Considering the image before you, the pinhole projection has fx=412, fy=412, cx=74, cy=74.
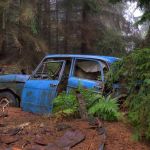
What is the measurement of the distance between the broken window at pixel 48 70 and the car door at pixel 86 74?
70 centimetres

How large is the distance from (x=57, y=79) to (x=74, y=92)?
1.82m

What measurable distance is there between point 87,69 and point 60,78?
73 cm

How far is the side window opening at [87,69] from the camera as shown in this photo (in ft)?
33.7

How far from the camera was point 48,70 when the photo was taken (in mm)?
11406

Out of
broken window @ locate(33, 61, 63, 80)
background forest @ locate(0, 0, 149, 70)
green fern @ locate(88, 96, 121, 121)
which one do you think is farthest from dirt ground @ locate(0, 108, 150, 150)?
background forest @ locate(0, 0, 149, 70)

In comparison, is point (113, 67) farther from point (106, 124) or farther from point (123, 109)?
point (106, 124)

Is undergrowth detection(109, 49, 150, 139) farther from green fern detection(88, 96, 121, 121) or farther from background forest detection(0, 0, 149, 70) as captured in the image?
background forest detection(0, 0, 149, 70)

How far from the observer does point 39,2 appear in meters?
24.1

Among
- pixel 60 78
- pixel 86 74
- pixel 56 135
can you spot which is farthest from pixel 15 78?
pixel 56 135

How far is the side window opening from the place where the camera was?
33.7 feet

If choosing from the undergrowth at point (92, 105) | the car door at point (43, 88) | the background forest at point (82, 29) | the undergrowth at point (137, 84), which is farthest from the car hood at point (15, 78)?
the background forest at point (82, 29)

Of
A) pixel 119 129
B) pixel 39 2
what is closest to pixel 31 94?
pixel 119 129

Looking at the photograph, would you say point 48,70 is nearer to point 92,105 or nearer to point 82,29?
point 92,105

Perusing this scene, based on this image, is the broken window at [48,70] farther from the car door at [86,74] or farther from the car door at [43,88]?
the car door at [86,74]
